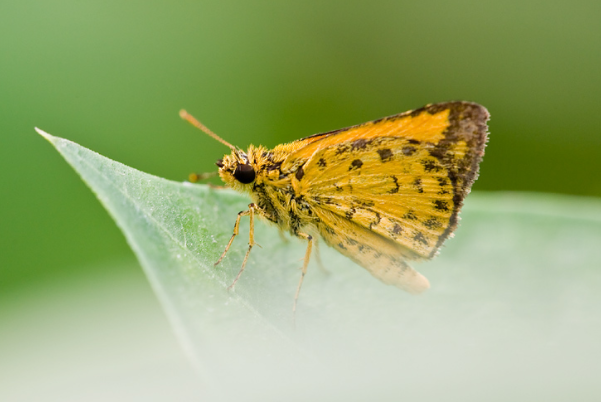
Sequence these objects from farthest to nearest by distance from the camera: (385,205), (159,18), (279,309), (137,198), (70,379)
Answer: (159,18)
(385,205)
(279,309)
(137,198)
(70,379)

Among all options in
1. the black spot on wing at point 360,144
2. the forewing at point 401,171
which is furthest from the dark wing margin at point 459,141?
the black spot on wing at point 360,144

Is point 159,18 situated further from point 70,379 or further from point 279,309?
point 70,379

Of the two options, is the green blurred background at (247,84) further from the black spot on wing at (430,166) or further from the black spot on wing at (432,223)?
the black spot on wing at (432,223)

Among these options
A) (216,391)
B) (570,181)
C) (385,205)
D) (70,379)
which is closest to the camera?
(216,391)

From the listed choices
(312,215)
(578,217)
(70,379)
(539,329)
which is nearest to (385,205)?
(312,215)

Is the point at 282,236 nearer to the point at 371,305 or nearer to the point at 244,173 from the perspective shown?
the point at 244,173

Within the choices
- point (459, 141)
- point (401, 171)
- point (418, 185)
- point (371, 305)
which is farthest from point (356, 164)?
point (371, 305)
